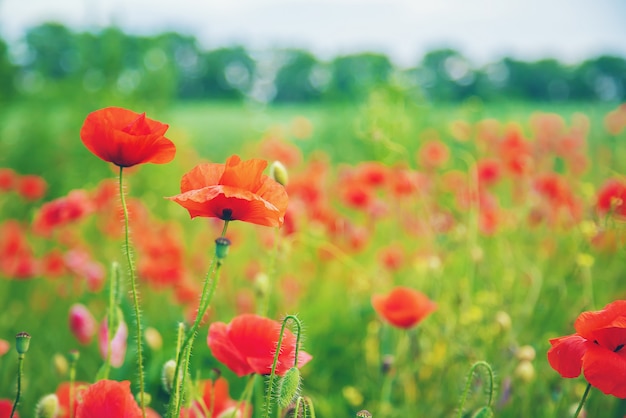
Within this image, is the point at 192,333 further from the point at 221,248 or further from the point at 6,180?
the point at 6,180

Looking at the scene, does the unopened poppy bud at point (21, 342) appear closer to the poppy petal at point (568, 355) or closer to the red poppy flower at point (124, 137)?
the red poppy flower at point (124, 137)

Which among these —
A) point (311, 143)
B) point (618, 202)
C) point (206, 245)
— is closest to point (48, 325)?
point (206, 245)

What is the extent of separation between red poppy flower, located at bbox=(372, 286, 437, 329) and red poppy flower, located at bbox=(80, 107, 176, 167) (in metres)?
0.65

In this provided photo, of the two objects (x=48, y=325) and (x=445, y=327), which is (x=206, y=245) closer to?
(x=48, y=325)

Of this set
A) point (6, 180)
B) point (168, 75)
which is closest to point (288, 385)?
point (6, 180)

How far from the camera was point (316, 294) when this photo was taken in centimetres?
236

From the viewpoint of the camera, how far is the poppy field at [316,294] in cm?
71

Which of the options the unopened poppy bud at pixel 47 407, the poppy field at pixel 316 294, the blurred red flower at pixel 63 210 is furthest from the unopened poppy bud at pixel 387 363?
the blurred red flower at pixel 63 210

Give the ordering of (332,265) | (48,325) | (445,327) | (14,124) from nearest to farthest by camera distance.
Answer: (445,327), (48,325), (332,265), (14,124)

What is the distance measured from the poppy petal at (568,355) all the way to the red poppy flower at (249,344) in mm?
339

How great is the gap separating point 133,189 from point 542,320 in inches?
123

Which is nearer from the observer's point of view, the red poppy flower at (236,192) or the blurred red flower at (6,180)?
the red poppy flower at (236,192)

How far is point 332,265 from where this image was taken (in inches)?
103

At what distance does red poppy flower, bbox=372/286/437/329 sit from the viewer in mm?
1185
